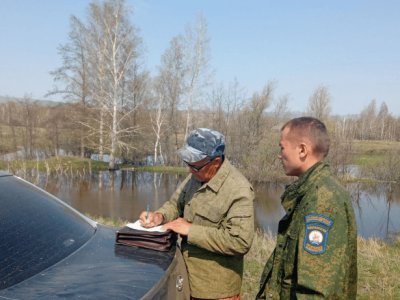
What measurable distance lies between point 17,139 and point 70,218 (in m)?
37.3

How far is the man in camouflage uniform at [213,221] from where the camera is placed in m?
2.26

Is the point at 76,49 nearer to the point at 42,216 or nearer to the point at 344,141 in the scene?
the point at 344,141

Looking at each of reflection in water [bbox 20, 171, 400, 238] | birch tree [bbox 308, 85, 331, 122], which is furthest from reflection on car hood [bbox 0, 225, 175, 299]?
birch tree [bbox 308, 85, 331, 122]

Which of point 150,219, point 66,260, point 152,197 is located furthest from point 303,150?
point 152,197

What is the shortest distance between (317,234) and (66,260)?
1.40m

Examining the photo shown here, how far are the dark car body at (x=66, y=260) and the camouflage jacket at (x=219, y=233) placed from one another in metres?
0.15

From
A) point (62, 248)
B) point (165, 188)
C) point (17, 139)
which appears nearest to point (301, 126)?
point (62, 248)

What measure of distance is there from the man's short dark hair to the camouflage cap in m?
0.53

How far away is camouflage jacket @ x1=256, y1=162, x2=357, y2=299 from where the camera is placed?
182 centimetres

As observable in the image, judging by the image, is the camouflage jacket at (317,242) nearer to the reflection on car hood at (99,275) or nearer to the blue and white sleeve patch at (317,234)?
the blue and white sleeve patch at (317,234)

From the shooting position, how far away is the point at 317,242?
6.06ft

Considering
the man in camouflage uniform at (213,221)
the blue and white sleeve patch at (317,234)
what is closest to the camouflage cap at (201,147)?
the man in camouflage uniform at (213,221)

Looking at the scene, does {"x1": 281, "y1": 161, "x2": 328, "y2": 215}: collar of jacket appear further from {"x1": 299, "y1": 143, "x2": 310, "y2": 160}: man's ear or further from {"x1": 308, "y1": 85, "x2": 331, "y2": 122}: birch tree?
{"x1": 308, "y1": 85, "x2": 331, "y2": 122}: birch tree

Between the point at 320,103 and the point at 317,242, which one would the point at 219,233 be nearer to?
the point at 317,242
